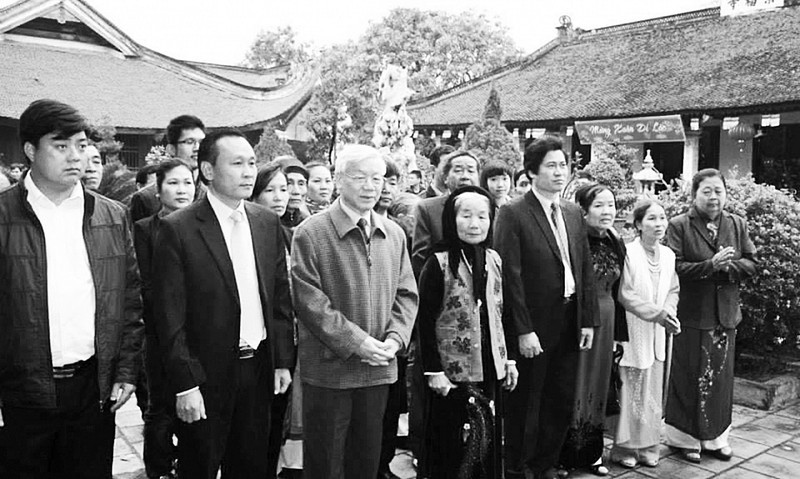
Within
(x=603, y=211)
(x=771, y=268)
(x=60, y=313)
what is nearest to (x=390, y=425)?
(x=603, y=211)

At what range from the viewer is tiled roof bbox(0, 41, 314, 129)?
1873cm

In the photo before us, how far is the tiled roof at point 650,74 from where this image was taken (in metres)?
16.3

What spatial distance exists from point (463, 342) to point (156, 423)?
1586mm

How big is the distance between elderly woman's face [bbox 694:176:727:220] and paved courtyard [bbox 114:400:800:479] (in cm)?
144

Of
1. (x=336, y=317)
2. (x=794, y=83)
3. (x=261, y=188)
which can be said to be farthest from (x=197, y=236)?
(x=794, y=83)

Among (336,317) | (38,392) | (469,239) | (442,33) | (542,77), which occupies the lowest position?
(38,392)

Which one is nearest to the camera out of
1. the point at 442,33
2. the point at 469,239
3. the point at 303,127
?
the point at 469,239

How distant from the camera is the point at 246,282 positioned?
2844 mm

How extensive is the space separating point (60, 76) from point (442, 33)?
16.4 metres

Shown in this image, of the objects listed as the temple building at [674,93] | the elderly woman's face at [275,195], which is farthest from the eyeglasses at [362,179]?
the temple building at [674,93]

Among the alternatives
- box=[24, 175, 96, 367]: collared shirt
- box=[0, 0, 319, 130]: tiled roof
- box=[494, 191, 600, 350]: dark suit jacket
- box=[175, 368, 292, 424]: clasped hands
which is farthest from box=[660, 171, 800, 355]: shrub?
box=[0, 0, 319, 130]: tiled roof

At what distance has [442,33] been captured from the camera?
31109 millimetres

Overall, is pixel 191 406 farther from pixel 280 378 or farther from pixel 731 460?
pixel 731 460

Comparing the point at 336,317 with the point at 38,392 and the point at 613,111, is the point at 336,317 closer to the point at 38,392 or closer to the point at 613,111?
the point at 38,392
